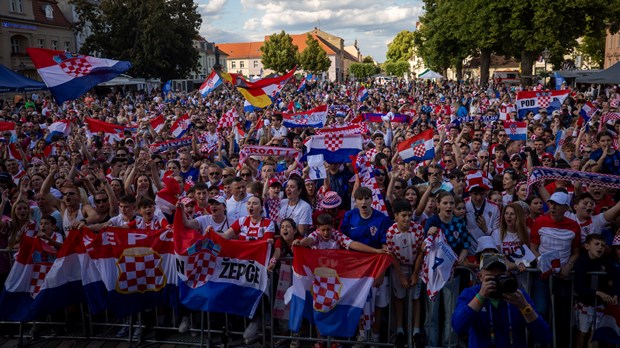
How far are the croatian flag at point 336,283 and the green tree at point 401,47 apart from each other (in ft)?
369

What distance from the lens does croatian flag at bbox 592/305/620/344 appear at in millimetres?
5262

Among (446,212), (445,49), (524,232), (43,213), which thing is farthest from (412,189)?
(445,49)

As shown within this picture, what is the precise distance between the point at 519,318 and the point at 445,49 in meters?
48.1

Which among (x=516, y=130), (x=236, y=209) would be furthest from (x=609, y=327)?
(x=516, y=130)

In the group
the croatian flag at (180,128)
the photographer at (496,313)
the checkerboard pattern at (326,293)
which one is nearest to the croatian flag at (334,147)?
the checkerboard pattern at (326,293)

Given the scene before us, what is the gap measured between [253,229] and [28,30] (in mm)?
54687

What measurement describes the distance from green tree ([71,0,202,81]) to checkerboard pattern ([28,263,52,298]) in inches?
1844

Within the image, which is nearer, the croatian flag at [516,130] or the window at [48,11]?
the croatian flag at [516,130]

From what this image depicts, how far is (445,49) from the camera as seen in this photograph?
4862 cm

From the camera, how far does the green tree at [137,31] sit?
163 feet

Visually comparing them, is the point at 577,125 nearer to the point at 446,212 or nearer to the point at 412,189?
the point at 412,189

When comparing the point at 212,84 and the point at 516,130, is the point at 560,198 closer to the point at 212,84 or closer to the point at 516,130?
the point at 516,130

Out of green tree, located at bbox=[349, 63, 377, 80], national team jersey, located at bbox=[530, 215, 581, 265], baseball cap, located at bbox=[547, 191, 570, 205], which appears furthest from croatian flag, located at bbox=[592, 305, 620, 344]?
green tree, located at bbox=[349, 63, 377, 80]

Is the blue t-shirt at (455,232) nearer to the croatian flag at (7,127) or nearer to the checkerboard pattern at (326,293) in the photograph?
the checkerboard pattern at (326,293)
